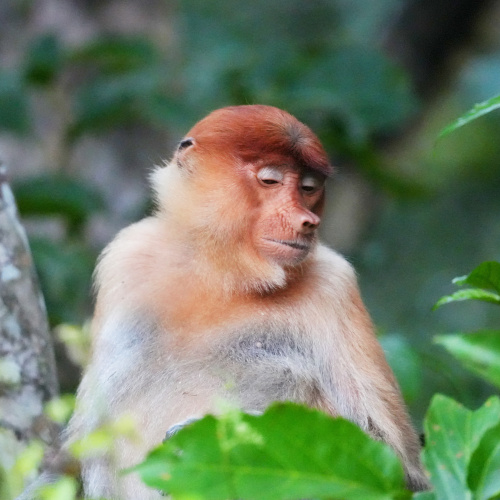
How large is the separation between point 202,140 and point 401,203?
4040 mm

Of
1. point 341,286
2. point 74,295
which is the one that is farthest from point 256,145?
point 74,295

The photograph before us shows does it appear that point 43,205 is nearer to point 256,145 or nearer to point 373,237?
point 256,145

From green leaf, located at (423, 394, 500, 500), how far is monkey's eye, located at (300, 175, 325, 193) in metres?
1.80

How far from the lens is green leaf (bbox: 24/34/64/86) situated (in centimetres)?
675

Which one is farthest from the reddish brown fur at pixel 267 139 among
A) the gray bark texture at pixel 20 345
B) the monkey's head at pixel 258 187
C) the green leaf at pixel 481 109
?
the green leaf at pixel 481 109

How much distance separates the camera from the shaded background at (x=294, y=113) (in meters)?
6.38

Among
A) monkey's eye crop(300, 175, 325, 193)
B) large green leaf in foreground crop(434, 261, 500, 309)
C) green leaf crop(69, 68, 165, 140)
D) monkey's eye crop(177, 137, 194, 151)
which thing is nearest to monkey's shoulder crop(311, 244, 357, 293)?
monkey's eye crop(300, 175, 325, 193)

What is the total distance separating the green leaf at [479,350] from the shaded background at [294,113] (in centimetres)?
386

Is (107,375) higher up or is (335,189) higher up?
(335,189)

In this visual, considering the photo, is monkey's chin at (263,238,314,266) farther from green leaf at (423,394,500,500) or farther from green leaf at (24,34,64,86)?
green leaf at (24,34,64,86)

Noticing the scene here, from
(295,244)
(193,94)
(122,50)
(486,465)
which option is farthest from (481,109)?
(122,50)

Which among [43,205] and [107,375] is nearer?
[107,375]

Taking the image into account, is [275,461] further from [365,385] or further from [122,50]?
[122,50]

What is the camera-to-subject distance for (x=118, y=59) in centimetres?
761
